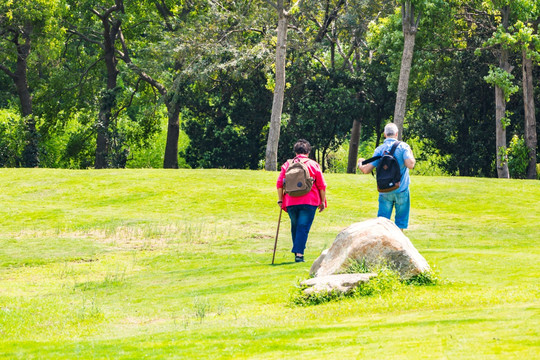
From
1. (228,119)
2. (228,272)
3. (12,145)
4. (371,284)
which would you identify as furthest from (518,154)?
(371,284)

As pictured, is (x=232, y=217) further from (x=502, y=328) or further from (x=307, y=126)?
(x=307, y=126)

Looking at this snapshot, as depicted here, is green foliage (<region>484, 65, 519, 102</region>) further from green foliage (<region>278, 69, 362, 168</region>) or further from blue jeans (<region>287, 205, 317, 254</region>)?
blue jeans (<region>287, 205, 317, 254</region>)

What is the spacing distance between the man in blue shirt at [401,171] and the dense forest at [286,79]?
76.3 feet

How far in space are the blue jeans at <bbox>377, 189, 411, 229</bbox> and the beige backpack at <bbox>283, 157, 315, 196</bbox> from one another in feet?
4.19

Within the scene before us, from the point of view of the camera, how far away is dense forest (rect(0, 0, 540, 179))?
125 ft

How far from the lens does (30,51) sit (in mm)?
49094

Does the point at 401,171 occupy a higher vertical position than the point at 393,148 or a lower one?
lower

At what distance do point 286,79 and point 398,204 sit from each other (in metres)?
31.9

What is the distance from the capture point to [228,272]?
14.8 metres

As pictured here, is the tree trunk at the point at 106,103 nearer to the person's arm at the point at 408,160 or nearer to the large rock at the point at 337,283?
the person's arm at the point at 408,160

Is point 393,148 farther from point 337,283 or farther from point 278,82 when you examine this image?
point 278,82

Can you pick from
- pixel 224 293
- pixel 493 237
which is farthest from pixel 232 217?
pixel 224 293

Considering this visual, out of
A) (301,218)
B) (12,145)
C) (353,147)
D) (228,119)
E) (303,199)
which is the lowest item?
(12,145)

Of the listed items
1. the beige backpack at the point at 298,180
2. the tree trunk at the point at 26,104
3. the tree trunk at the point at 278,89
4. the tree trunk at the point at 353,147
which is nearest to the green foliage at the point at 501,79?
the tree trunk at the point at 278,89
